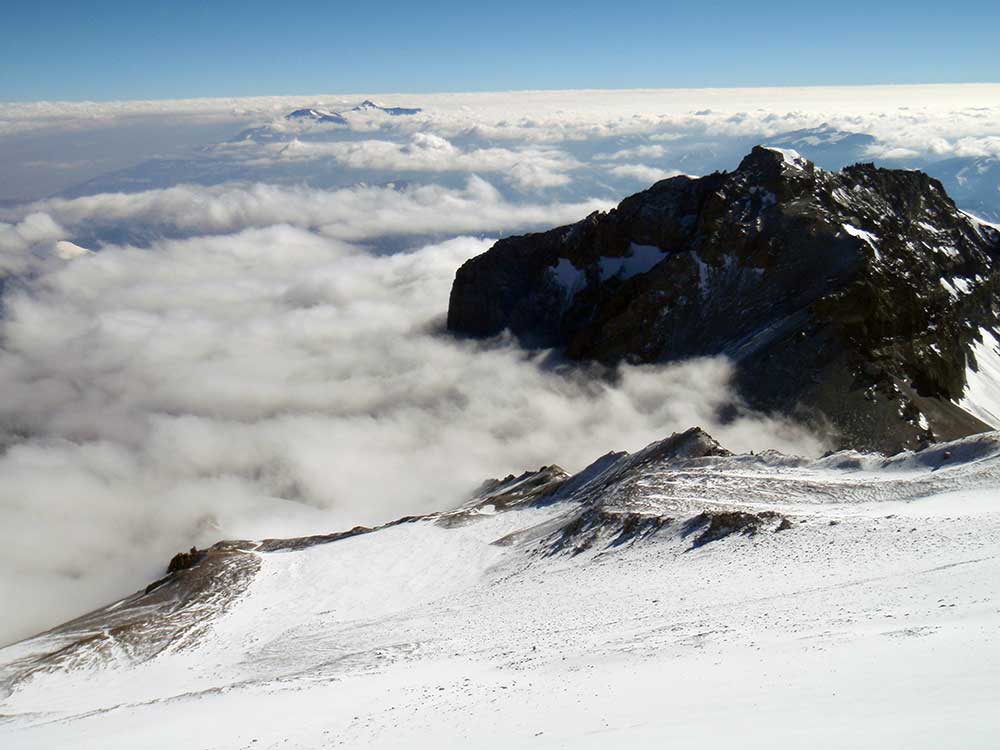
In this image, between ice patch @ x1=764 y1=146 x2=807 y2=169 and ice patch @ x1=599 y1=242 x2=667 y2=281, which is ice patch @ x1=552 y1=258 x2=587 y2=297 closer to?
ice patch @ x1=599 y1=242 x2=667 y2=281

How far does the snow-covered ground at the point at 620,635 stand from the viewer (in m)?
18.3

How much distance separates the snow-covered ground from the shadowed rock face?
152ft

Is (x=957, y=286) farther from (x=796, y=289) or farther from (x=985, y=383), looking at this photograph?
(x=796, y=289)

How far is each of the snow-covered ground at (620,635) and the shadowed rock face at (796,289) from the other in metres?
46.3

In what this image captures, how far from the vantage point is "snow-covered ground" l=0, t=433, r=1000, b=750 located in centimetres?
1834

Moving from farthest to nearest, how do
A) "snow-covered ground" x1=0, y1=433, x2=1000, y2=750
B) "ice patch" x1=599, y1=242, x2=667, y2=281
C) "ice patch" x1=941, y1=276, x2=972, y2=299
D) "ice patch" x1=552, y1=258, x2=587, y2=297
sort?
"ice patch" x1=552, y1=258, x2=587, y2=297 → "ice patch" x1=599, y1=242, x2=667, y2=281 → "ice patch" x1=941, y1=276, x2=972, y2=299 → "snow-covered ground" x1=0, y1=433, x2=1000, y2=750

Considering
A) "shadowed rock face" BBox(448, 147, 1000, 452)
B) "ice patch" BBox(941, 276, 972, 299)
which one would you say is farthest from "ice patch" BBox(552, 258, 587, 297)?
"ice patch" BBox(941, 276, 972, 299)

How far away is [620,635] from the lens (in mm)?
30594

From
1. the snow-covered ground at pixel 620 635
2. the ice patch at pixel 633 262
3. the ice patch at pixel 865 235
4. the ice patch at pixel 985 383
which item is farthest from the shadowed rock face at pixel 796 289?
the snow-covered ground at pixel 620 635

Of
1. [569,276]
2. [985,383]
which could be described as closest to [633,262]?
[569,276]

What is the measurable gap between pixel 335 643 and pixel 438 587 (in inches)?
469

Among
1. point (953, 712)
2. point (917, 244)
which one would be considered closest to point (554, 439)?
point (917, 244)

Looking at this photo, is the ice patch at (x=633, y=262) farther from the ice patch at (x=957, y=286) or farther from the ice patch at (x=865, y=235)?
the ice patch at (x=957, y=286)

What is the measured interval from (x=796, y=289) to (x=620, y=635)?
333 feet
